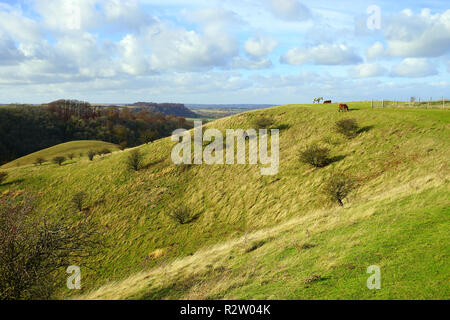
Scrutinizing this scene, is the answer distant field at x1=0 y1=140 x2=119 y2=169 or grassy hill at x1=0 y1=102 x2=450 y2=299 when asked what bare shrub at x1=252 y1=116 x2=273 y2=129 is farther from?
distant field at x1=0 y1=140 x2=119 y2=169

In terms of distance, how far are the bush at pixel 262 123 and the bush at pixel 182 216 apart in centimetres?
2013

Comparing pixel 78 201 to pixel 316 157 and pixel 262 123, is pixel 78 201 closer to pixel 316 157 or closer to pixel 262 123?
pixel 262 123

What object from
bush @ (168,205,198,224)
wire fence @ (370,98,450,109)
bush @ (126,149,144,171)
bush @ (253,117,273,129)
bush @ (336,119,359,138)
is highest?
wire fence @ (370,98,450,109)

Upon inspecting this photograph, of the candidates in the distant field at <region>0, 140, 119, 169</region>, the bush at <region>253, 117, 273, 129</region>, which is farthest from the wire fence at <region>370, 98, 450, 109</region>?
the distant field at <region>0, 140, 119, 169</region>

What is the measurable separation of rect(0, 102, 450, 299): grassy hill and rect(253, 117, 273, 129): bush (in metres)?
1.98

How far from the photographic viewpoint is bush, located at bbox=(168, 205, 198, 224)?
27.0m

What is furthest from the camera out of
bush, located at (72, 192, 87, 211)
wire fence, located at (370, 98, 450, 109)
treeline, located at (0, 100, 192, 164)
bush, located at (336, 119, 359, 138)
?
treeline, located at (0, 100, 192, 164)

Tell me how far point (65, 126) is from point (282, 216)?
162 metres

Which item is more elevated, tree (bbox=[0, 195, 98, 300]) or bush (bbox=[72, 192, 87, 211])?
tree (bbox=[0, 195, 98, 300])

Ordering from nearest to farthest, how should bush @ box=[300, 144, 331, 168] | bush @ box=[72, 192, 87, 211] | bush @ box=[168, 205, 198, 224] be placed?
bush @ box=[168, 205, 198, 224] → bush @ box=[300, 144, 331, 168] → bush @ box=[72, 192, 87, 211]

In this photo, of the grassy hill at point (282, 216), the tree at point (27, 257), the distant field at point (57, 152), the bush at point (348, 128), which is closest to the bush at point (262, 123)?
the grassy hill at point (282, 216)

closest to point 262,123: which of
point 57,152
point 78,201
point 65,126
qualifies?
point 78,201

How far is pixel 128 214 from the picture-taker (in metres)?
30.0
